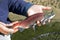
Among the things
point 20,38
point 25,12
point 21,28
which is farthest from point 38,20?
point 20,38

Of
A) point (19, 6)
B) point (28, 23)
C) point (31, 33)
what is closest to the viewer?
point (28, 23)

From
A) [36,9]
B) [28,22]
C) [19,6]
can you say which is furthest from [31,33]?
[28,22]

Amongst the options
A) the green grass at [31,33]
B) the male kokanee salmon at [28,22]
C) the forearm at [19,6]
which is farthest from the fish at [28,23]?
the green grass at [31,33]

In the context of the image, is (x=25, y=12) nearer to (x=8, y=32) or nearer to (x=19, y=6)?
(x=19, y=6)

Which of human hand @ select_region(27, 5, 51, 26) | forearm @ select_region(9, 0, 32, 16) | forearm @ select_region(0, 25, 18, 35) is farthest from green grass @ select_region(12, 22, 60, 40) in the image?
forearm @ select_region(0, 25, 18, 35)

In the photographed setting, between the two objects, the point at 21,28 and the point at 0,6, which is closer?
the point at 21,28

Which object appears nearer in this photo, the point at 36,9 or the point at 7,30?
the point at 7,30

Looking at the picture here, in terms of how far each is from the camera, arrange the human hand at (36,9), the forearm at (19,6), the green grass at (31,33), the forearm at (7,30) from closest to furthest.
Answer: the forearm at (7,30) → the human hand at (36,9) → the forearm at (19,6) → the green grass at (31,33)

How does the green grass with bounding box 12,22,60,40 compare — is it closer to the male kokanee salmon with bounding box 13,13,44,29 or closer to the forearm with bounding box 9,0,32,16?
the forearm with bounding box 9,0,32,16

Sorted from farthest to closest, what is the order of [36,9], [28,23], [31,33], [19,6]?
1. [31,33]
2. [19,6]
3. [36,9]
4. [28,23]

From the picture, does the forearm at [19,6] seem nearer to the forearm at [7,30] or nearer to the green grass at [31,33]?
the forearm at [7,30]

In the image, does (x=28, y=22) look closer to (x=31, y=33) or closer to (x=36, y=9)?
(x=36, y=9)
